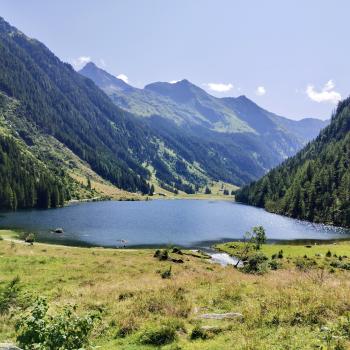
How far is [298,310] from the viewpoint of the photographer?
1803 cm

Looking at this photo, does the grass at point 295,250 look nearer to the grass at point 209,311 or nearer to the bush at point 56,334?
the grass at point 209,311

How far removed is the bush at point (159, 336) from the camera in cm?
1730

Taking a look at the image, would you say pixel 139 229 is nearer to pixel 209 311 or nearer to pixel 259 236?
pixel 259 236

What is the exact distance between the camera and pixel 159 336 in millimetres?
17438

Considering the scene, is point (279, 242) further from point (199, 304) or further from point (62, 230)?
point (199, 304)

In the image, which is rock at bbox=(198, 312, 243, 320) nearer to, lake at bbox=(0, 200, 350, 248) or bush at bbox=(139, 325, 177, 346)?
bush at bbox=(139, 325, 177, 346)

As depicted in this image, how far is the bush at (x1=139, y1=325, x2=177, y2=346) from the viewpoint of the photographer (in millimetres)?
17297

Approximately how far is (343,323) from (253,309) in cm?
485

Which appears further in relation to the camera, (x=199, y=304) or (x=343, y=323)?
(x=199, y=304)

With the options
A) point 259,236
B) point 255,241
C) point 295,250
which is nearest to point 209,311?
point 259,236

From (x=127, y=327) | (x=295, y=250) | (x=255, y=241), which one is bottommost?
(x=295, y=250)

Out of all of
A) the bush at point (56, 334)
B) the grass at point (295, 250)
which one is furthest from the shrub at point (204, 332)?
the grass at point (295, 250)

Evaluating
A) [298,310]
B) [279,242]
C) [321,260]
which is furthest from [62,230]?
[298,310]

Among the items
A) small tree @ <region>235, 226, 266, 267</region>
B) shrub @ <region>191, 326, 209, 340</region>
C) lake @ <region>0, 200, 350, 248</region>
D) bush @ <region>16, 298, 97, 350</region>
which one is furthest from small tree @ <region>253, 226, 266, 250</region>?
bush @ <region>16, 298, 97, 350</region>
